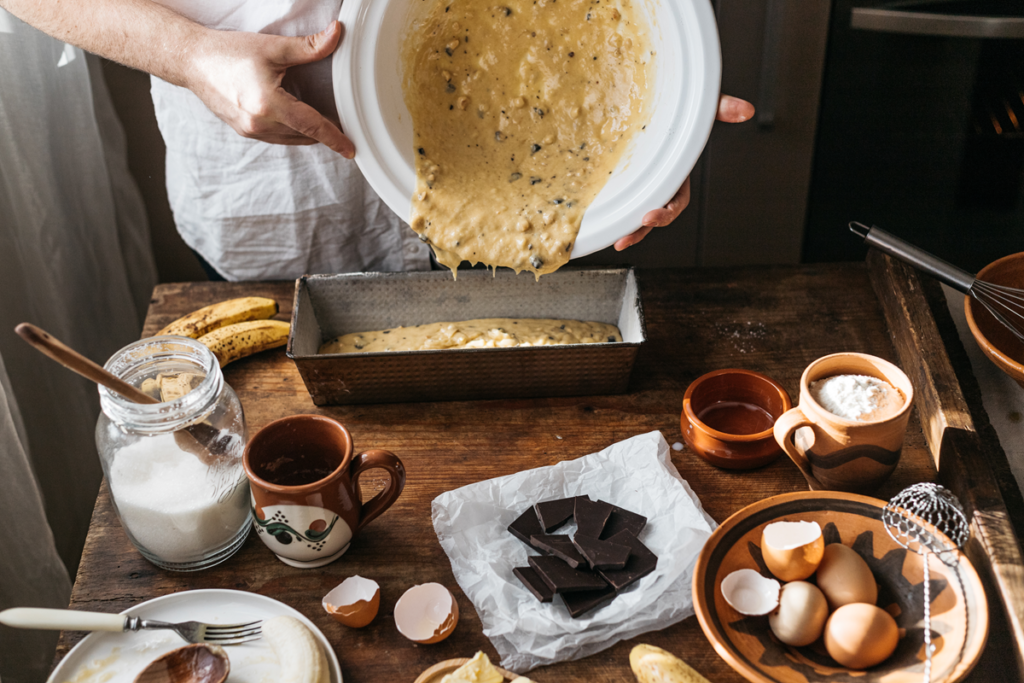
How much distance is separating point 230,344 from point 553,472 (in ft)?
1.91

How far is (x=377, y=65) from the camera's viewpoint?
100cm

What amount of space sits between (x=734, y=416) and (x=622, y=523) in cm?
27

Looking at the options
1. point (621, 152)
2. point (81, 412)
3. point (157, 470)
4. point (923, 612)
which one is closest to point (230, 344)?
point (157, 470)

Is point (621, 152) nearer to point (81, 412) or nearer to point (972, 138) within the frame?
point (972, 138)

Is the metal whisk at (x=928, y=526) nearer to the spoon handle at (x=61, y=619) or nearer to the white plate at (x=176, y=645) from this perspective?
the white plate at (x=176, y=645)

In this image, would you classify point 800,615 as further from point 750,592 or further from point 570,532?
point 570,532

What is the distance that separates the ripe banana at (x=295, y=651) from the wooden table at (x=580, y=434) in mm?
47

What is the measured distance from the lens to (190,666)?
87 cm

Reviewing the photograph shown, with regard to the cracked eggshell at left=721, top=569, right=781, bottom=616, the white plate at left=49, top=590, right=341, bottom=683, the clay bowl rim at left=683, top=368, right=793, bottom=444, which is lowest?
the white plate at left=49, top=590, right=341, bottom=683

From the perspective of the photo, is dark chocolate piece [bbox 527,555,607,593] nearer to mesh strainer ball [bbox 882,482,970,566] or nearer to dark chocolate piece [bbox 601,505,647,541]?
dark chocolate piece [bbox 601,505,647,541]

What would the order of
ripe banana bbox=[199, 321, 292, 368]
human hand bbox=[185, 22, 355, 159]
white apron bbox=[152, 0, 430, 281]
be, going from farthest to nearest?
white apron bbox=[152, 0, 430, 281], ripe banana bbox=[199, 321, 292, 368], human hand bbox=[185, 22, 355, 159]

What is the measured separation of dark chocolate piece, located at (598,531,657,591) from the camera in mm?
957

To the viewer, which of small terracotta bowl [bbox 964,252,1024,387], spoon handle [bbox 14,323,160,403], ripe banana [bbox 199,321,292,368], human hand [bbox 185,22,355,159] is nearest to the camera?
spoon handle [bbox 14,323,160,403]

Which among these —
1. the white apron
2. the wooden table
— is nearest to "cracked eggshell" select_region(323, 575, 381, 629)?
the wooden table
